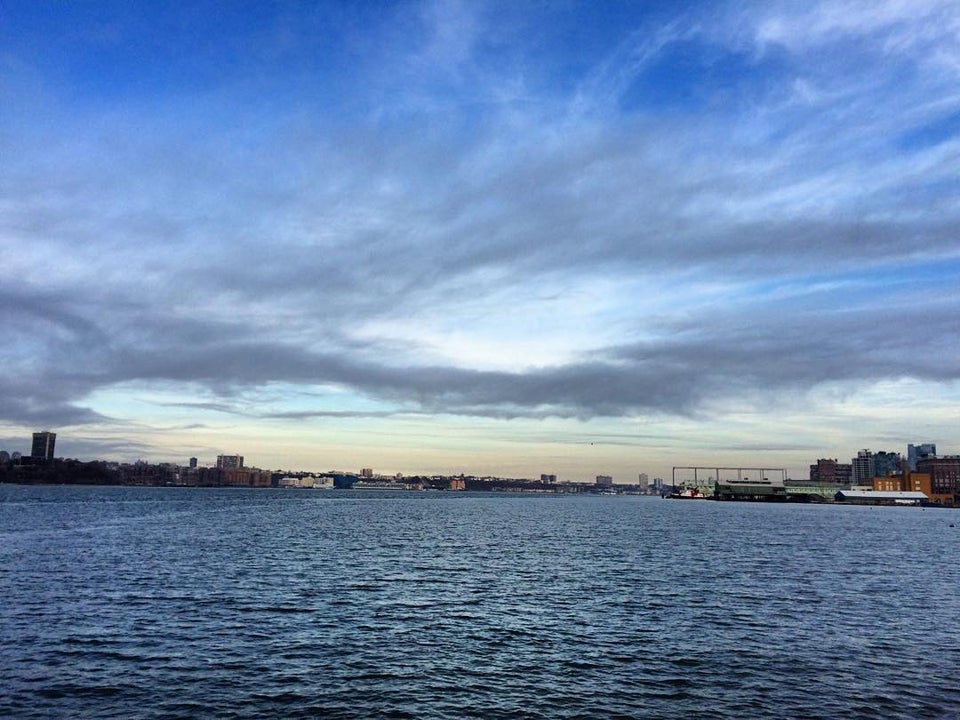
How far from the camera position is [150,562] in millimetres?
70875

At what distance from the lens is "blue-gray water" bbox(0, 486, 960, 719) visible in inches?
1176

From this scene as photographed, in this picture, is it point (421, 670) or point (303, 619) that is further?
point (303, 619)

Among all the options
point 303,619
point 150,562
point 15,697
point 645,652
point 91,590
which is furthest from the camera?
point 150,562

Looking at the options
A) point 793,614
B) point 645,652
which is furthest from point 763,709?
point 793,614

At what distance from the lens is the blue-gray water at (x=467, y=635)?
29.9 m

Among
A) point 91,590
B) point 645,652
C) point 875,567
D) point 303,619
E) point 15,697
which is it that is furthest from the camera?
point 875,567

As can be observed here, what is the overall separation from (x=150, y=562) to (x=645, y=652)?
55.5 m

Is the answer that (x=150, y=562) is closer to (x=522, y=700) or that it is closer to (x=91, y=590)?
(x=91, y=590)

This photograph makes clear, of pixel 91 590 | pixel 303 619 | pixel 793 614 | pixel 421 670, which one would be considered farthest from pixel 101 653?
pixel 793 614

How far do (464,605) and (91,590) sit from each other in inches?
1191

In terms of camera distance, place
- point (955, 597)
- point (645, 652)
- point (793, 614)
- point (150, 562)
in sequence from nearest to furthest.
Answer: point (645, 652) → point (793, 614) → point (955, 597) → point (150, 562)

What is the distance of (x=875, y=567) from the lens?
78.3 m

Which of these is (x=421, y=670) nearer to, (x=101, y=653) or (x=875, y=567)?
(x=101, y=653)

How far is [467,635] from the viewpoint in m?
41.5
